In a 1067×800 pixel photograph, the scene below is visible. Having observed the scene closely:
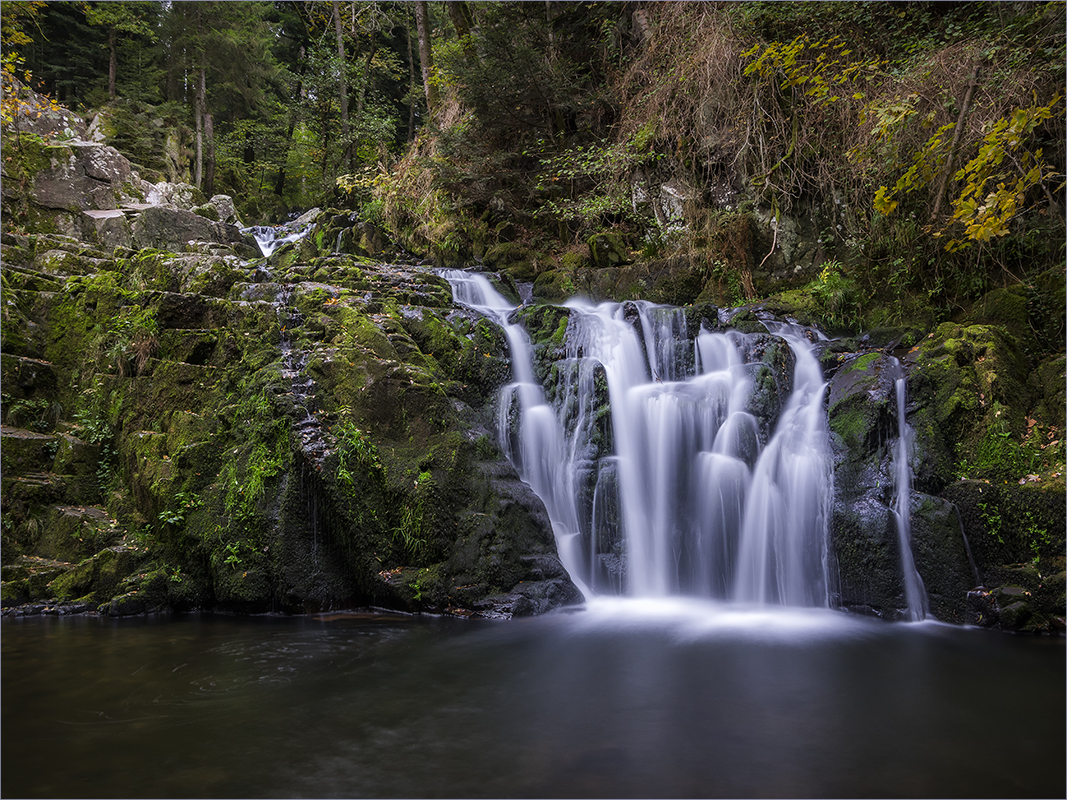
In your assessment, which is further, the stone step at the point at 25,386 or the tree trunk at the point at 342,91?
the tree trunk at the point at 342,91

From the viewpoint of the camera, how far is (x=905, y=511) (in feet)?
18.8

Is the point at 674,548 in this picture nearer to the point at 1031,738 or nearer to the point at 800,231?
the point at 1031,738

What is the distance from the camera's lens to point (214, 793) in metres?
2.95

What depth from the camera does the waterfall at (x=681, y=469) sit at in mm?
6238

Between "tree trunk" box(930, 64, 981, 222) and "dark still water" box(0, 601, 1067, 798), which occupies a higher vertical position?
"tree trunk" box(930, 64, 981, 222)

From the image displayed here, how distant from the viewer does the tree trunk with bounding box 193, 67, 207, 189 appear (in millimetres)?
22203

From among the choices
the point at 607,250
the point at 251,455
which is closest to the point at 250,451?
the point at 251,455

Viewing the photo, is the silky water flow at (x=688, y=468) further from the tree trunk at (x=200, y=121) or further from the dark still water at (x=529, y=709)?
the tree trunk at (x=200, y=121)

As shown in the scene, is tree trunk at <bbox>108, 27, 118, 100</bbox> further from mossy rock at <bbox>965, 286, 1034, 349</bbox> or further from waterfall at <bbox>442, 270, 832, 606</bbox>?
mossy rock at <bbox>965, 286, 1034, 349</bbox>

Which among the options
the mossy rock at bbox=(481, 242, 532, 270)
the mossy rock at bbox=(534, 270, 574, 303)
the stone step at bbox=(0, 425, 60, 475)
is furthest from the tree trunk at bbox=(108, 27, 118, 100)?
the stone step at bbox=(0, 425, 60, 475)

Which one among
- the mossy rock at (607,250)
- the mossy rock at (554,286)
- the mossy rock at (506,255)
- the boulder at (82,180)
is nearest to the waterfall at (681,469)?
the mossy rock at (554,286)

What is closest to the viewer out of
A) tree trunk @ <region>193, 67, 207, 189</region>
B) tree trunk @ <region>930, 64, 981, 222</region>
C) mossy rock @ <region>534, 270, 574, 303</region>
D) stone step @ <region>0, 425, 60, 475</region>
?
stone step @ <region>0, 425, 60, 475</region>

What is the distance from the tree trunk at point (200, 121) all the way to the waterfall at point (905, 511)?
23990 mm

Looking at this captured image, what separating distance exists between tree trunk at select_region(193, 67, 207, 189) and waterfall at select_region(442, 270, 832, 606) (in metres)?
20.1
